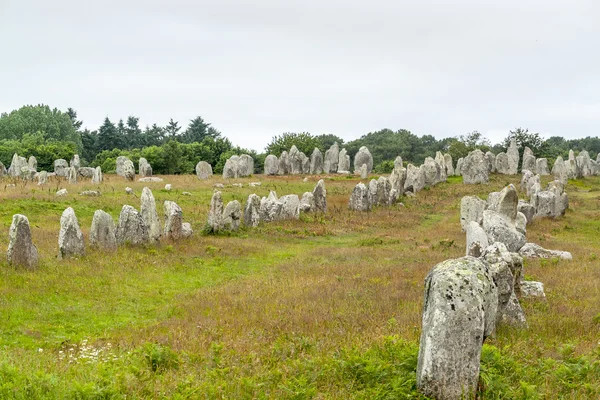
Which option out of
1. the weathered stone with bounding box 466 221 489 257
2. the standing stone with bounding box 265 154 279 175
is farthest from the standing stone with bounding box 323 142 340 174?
the weathered stone with bounding box 466 221 489 257

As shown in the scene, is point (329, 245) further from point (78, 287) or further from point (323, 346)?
point (323, 346)

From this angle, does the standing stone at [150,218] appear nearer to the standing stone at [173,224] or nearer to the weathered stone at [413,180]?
the standing stone at [173,224]

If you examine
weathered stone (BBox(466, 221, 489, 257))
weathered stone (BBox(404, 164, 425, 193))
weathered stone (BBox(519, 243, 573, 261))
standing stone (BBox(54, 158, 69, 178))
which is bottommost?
weathered stone (BBox(519, 243, 573, 261))

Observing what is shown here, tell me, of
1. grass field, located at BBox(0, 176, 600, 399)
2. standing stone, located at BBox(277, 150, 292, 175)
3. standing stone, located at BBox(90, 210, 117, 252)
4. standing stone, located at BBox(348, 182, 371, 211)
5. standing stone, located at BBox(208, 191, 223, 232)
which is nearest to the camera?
grass field, located at BBox(0, 176, 600, 399)

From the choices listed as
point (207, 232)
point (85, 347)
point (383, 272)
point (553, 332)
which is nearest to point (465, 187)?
point (207, 232)

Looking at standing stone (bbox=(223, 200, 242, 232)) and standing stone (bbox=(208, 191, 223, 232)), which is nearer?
standing stone (bbox=(208, 191, 223, 232))

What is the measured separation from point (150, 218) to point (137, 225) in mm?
1353

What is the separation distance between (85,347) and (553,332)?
8.64 m

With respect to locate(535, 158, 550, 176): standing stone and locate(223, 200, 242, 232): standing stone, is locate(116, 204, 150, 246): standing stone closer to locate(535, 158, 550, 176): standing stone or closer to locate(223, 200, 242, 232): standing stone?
locate(223, 200, 242, 232): standing stone

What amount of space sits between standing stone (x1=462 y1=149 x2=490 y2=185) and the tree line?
67.0 feet

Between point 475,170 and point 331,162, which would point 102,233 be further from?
point 331,162

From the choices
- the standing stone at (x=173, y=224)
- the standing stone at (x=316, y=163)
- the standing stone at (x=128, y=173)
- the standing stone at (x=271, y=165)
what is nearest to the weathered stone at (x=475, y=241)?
the standing stone at (x=173, y=224)

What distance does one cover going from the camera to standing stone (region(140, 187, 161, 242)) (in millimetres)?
21578

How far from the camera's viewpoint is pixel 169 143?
6209 cm
